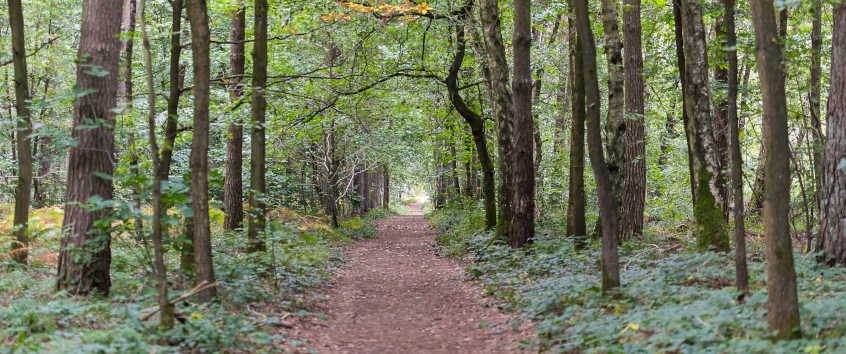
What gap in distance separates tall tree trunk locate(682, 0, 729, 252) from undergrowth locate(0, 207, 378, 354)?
578 centimetres

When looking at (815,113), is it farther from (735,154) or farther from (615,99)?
(735,154)

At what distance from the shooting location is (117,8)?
5602 millimetres

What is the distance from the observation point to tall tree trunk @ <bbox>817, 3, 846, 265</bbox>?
5.77 metres

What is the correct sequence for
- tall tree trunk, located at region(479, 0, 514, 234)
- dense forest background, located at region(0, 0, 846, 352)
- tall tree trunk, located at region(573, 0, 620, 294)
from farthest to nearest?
tall tree trunk, located at region(479, 0, 514, 234)
tall tree trunk, located at region(573, 0, 620, 294)
dense forest background, located at region(0, 0, 846, 352)

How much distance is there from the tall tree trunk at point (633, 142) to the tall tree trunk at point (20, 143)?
415 inches

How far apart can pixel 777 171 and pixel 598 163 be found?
2260mm

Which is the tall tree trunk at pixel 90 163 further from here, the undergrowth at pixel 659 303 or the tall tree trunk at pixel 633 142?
the tall tree trunk at pixel 633 142

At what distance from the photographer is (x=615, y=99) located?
9.08m

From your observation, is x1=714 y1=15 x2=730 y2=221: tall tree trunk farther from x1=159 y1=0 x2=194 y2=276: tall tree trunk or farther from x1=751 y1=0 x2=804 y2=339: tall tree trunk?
x1=159 y1=0 x2=194 y2=276: tall tree trunk

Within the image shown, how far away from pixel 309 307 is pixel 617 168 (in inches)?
243

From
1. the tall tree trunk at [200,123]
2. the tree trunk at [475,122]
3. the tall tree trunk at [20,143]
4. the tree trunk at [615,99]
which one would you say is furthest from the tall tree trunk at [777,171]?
the tree trunk at [475,122]

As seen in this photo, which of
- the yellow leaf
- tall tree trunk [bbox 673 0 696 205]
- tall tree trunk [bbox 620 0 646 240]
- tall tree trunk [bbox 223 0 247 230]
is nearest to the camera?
the yellow leaf

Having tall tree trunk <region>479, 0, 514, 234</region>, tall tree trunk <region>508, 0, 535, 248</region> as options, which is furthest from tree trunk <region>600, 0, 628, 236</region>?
tall tree trunk <region>479, 0, 514, 234</region>

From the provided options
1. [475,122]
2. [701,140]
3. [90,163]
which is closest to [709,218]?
[701,140]
